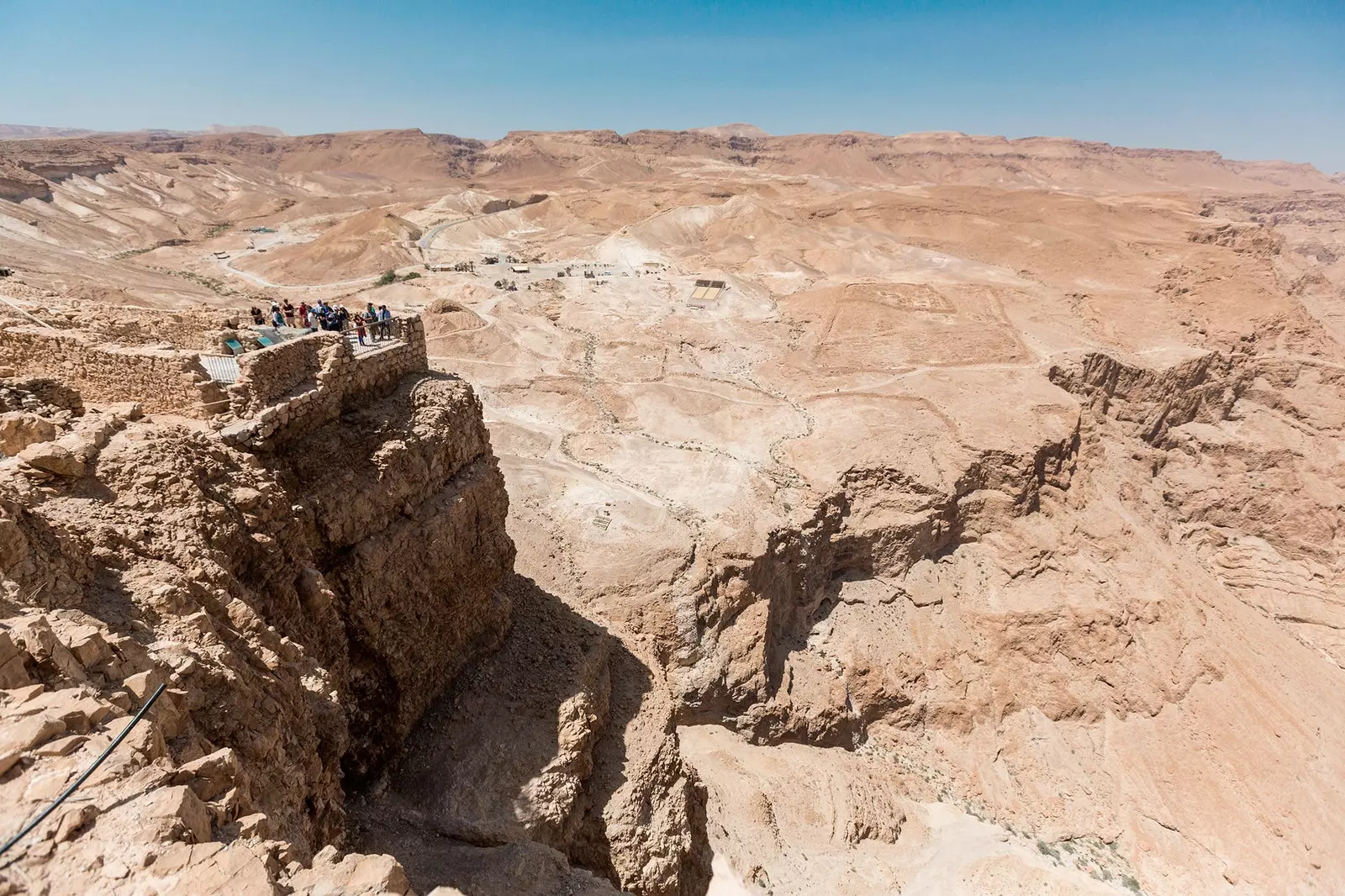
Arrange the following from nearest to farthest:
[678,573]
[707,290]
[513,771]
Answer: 1. [513,771]
2. [678,573]
3. [707,290]

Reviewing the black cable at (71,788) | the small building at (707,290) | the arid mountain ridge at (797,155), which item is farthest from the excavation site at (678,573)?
the arid mountain ridge at (797,155)

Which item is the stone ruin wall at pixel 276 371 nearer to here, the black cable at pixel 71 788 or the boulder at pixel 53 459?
the boulder at pixel 53 459

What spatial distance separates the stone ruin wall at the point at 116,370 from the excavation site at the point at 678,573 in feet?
0.22

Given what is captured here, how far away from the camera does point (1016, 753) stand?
21234mm

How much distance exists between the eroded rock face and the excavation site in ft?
0.14

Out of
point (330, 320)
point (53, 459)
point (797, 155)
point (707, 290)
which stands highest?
point (797, 155)

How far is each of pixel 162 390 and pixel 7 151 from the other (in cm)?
11535

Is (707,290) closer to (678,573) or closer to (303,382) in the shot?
(678,573)

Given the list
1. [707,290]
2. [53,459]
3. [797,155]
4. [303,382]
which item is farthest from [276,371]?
[797,155]

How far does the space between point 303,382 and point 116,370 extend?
87.1 inches

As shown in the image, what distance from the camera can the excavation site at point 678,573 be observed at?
6395 millimetres

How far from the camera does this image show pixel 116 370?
28.3ft

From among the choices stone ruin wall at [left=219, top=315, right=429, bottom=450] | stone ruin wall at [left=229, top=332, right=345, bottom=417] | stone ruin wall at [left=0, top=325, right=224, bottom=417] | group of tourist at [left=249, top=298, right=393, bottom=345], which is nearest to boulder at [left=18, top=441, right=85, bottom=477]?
stone ruin wall at [left=219, top=315, right=429, bottom=450]

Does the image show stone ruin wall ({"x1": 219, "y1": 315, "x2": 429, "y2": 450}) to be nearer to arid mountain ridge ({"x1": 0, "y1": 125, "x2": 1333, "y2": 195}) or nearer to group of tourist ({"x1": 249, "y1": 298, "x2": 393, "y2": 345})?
group of tourist ({"x1": 249, "y1": 298, "x2": 393, "y2": 345})
